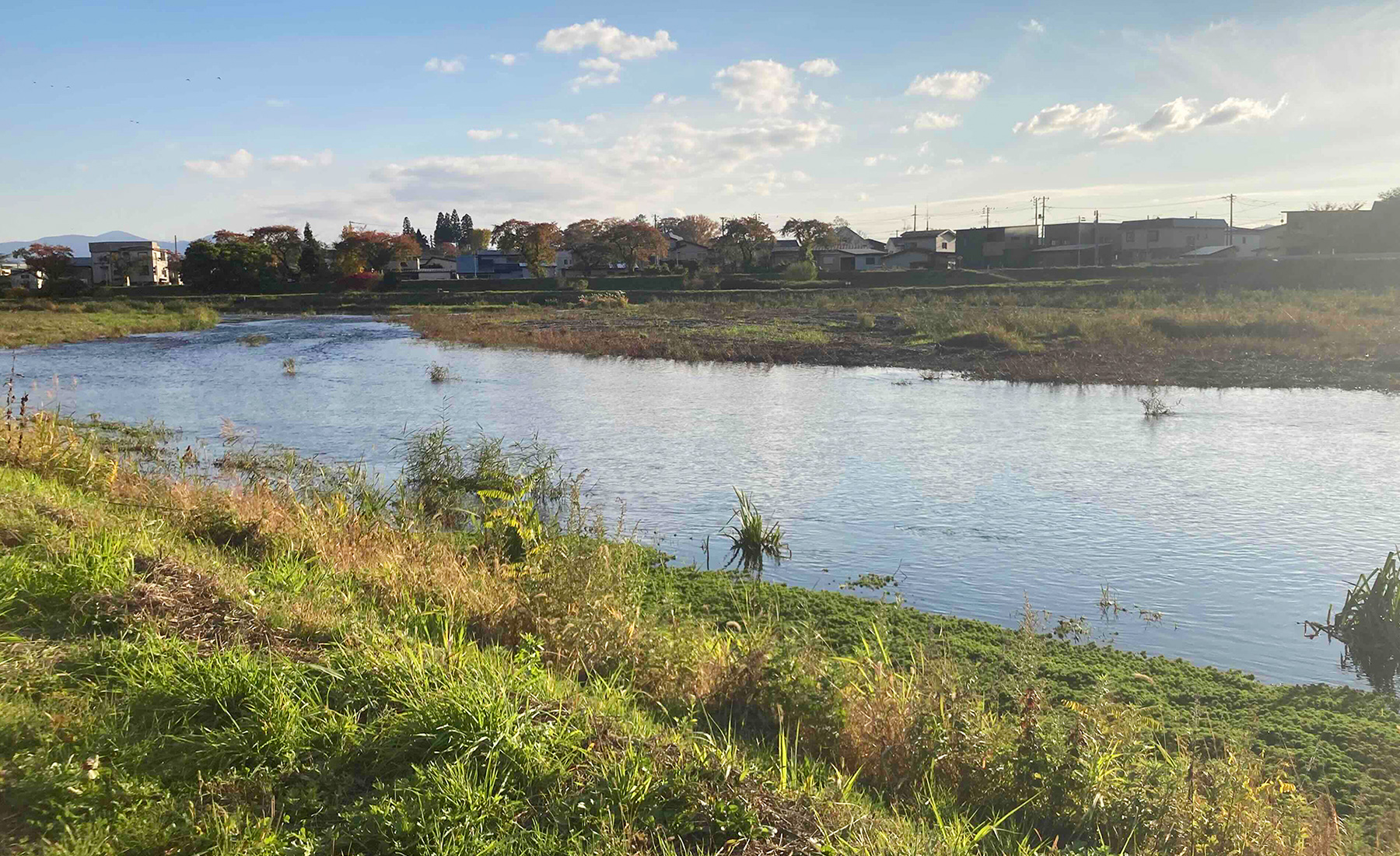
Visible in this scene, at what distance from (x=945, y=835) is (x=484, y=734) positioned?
2.21 meters

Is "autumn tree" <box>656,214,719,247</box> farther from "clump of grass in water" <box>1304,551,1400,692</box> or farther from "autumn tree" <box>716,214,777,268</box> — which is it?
"clump of grass in water" <box>1304,551,1400,692</box>

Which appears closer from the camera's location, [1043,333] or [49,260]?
[1043,333]

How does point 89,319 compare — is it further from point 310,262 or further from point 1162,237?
point 1162,237

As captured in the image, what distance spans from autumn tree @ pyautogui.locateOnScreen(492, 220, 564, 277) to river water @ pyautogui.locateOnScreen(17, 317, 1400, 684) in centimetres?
7386

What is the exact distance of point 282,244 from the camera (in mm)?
101250

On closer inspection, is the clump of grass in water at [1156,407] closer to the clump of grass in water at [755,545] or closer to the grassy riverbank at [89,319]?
the clump of grass in water at [755,545]

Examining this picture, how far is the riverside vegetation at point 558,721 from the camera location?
13.7 feet

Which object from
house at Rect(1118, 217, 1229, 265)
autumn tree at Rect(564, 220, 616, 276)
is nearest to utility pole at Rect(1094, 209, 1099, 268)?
house at Rect(1118, 217, 1229, 265)

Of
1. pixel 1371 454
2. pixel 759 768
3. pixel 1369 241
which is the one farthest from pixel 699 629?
pixel 1369 241

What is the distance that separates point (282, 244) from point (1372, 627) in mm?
107211

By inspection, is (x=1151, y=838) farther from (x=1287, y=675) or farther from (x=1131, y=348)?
(x=1131, y=348)

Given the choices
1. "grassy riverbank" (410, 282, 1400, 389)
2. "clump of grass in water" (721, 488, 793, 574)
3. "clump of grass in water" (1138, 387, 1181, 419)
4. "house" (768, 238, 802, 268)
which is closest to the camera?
"clump of grass in water" (721, 488, 793, 574)

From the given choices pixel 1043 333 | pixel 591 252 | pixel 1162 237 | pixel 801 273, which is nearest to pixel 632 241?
pixel 591 252

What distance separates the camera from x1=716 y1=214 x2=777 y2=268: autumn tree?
95.8 meters
